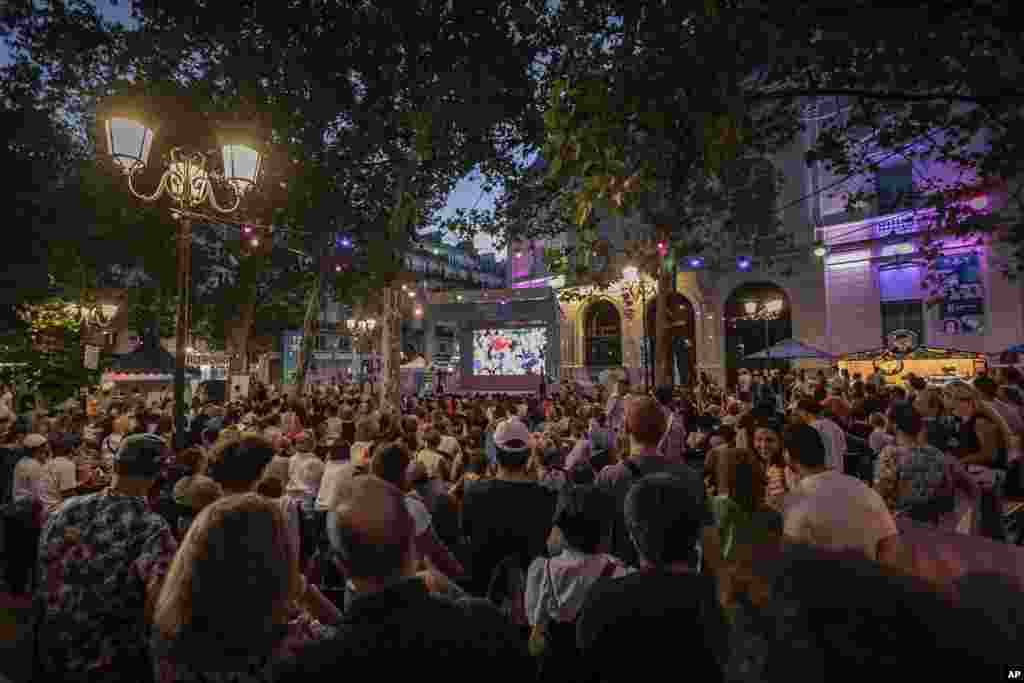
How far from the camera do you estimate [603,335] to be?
104 ft

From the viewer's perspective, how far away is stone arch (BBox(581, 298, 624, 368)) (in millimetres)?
31222

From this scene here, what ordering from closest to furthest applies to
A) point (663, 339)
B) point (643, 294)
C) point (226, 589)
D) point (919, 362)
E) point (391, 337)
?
point (226, 589), point (663, 339), point (643, 294), point (391, 337), point (919, 362)

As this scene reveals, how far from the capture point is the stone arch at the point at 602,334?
3122 cm

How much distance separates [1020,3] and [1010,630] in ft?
12.6

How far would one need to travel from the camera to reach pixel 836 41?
4609 millimetres

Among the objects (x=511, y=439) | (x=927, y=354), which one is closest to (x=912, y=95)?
(x=511, y=439)

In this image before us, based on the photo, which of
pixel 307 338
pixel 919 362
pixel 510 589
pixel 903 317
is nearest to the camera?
pixel 510 589

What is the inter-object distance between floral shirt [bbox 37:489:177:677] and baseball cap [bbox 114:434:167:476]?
274 mm

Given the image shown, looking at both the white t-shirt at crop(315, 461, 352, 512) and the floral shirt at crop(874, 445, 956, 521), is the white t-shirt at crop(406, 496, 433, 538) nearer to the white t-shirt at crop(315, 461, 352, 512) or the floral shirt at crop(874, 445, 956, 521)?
the white t-shirt at crop(315, 461, 352, 512)

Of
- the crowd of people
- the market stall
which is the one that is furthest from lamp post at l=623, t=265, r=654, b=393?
the crowd of people

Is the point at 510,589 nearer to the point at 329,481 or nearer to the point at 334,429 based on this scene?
the point at 329,481

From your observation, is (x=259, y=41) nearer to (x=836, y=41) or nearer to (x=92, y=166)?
(x=92, y=166)

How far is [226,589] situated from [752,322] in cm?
2939

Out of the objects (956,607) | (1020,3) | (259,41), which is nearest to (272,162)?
(259,41)
